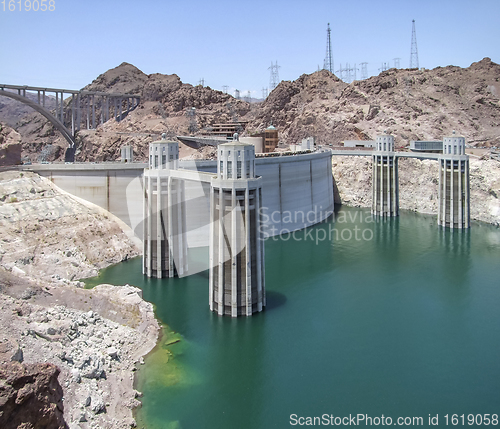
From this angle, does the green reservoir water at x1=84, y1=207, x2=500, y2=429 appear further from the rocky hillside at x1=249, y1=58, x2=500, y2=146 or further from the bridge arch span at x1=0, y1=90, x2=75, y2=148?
the bridge arch span at x1=0, y1=90, x2=75, y2=148

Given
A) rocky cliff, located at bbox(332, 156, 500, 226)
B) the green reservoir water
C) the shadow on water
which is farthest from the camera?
rocky cliff, located at bbox(332, 156, 500, 226)

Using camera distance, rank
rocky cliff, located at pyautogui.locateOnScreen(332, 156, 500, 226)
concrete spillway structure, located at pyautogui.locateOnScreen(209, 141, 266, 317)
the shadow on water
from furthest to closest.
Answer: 1. rocky cliff, located at pyautogui.locateOnScreen(332, 156, 500, 226)
2. the shadow on water
3. concrete spillway structure, located at pyautogui.locateOnScreen(209, 141, 266, 317)

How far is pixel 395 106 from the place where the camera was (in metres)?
96.6

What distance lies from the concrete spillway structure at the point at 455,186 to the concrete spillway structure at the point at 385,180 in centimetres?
929

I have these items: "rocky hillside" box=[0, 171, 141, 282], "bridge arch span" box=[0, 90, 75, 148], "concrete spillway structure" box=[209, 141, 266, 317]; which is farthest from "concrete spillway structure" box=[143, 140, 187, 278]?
"bridge arch span" box=[0, 90, 75, 148]

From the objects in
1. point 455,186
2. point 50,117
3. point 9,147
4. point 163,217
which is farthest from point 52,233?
point 50,117

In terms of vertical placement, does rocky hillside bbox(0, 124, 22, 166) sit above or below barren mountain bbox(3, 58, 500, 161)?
below

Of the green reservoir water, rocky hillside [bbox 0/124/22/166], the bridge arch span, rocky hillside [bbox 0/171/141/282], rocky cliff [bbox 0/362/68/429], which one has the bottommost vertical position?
the green reservoir water

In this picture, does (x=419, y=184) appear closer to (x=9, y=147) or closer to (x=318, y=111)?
(x=318, y=111)

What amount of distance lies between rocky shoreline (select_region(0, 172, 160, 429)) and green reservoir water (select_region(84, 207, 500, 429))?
5.37ft

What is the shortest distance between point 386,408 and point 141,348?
13.9 metres

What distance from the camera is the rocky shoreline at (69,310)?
21.3 m

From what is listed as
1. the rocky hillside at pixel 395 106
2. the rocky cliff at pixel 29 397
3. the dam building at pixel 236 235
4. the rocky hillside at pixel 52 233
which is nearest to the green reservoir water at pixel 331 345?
the dam building at pixel 236 235

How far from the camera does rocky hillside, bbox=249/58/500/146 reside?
303 feet
